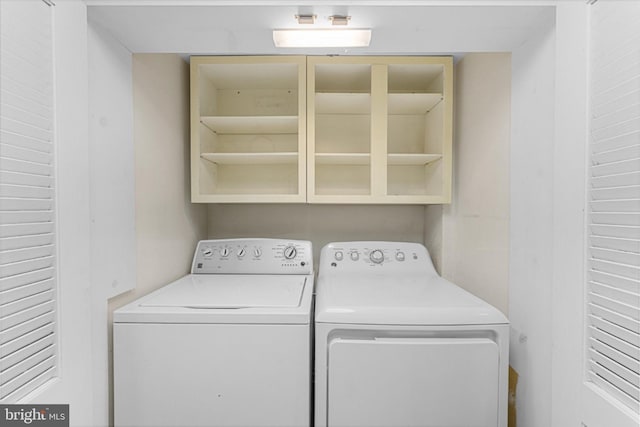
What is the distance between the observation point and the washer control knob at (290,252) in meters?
1.87

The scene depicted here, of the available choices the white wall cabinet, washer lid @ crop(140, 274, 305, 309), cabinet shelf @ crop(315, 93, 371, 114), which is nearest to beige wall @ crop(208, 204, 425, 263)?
the white wall cabinet

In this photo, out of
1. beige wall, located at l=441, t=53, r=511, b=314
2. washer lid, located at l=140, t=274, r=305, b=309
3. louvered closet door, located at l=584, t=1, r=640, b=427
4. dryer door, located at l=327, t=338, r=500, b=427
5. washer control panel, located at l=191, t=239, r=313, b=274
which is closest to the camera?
louvered closet door, located at l=584, t=1, r=640, b=427

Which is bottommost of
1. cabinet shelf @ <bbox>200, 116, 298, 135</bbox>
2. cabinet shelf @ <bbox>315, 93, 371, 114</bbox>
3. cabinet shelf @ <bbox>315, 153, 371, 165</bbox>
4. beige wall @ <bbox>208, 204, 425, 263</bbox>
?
beige wall @ <bbox>208, 204, 425, 263</bbox>

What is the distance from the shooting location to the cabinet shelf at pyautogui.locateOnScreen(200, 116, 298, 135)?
1.79m

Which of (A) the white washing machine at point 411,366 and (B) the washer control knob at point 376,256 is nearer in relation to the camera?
(A) the white washing machine at point 411,366

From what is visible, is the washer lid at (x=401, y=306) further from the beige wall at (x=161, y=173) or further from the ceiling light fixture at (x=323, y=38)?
the ceiling light fixture at (x=323, y=38)

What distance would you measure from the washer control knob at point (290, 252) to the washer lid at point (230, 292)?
0.42 feet

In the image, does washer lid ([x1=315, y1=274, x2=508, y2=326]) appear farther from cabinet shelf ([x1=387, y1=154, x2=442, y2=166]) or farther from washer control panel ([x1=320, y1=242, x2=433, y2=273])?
cabinet shelf ([x1=387, y1=154, x2=442, y2=166])

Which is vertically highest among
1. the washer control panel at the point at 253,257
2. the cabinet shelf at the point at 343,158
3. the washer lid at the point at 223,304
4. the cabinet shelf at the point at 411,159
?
the cabinet shelf at the point at 343,158

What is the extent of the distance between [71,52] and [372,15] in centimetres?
87

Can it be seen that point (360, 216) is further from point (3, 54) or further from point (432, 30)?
point (3, 54)

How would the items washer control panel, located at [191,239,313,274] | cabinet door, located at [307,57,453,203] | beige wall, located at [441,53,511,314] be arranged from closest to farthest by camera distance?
beige wall, located at [441,53,511,314] → cabinet door, located at [307,57,453,203] → washer control panel, located at [191,239,313,274]


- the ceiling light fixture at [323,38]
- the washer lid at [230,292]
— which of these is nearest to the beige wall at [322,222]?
the washer lid at [230,292]

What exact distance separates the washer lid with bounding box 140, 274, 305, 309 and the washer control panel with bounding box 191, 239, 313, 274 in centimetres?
7
